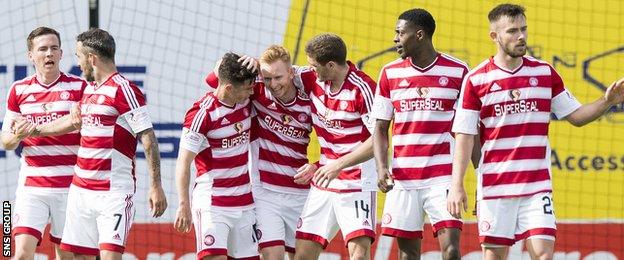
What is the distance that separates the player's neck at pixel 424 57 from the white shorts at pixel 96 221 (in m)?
1.86

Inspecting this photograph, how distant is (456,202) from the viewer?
311 inches

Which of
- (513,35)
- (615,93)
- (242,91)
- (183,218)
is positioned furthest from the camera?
(242,91)

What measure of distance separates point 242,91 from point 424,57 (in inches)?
41.3

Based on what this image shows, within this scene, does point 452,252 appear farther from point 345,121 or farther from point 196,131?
point 196,131

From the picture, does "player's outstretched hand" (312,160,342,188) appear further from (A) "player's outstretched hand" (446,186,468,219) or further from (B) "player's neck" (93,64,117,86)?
(B) "player's neck" (93,64,117,86)

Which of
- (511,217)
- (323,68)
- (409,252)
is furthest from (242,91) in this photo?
(511,217)

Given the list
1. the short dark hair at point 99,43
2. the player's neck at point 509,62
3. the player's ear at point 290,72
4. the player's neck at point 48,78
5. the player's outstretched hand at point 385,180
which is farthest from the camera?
the player's neck at point 48,78

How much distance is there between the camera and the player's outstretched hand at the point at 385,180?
8258mm

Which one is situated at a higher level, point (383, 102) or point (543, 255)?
point (383, 102)

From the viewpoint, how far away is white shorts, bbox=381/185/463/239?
27.8ft

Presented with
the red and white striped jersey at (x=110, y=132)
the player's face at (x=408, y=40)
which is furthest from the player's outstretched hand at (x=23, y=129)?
the player's face at (x=408, y=40)

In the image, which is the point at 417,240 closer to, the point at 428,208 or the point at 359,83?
the point at 428,208

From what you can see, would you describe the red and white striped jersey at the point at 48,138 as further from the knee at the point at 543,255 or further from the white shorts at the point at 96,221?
the knee at the point at 543,255

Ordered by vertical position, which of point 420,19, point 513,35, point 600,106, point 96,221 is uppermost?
point 420,19
